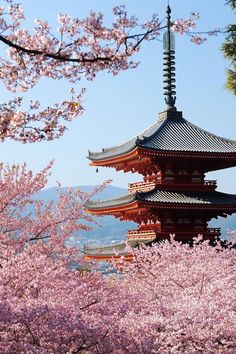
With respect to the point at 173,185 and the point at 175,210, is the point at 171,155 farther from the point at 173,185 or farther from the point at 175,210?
the point at 175,210

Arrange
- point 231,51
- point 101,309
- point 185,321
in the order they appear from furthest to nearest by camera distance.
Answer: point 231,51 → point 101,309 → point 185,321

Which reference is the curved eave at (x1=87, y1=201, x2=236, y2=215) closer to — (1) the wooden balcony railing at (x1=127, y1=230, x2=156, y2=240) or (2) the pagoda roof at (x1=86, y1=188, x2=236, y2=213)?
(2) the pagoda roof at (x1=86, y1=188, x2=236, y2=213)

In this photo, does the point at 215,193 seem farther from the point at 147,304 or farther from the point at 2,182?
the point at 147,304

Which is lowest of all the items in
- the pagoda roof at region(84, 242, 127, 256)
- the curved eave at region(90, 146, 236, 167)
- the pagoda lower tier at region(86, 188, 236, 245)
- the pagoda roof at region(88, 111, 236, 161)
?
the pagoda roof at region(84, 242, 127, 256)

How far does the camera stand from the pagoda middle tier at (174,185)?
3294cm

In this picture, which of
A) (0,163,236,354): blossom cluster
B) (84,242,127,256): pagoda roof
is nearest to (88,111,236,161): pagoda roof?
(84,242,127,256): pagoda roof

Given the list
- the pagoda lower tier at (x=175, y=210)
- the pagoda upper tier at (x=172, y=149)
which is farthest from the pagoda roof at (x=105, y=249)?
the pagoda upper tier at (x=172, y=149)

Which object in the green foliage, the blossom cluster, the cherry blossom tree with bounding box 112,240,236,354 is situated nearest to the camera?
the blossom cluster

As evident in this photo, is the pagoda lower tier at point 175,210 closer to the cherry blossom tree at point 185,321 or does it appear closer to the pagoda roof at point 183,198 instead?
the pagoda roof at point 183,198

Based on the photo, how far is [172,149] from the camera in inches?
1307

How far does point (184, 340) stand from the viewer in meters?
13.5

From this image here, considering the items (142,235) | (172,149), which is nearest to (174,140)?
(172,149)

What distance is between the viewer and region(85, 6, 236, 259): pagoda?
33.0m

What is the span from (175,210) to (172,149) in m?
2.76
